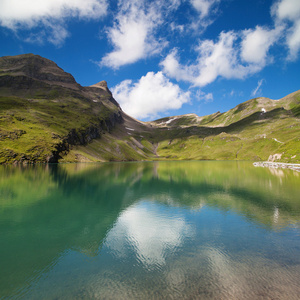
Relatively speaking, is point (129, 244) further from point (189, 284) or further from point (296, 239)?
point (296, 239)

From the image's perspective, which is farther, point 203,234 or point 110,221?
point 110,221

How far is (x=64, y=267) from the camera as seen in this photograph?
15.4m

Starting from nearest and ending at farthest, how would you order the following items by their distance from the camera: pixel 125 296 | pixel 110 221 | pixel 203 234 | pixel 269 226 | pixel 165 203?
pixel 125 296 → pixel 203 234 → pixel 269 226 → pixel 110 221 → pixel 165 203

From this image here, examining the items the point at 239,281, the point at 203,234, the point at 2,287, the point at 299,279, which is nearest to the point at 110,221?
the point at 203,234

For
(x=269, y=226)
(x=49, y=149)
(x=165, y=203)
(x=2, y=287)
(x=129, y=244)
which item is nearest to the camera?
(x=2, y=287)

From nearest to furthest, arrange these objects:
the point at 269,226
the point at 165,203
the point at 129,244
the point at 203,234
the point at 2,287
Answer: the point at 2,287 < the point at 129,244 < the point at 203,234 < the point at 269,226 < the point at 165,203

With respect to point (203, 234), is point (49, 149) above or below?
above

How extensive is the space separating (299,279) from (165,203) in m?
25.8

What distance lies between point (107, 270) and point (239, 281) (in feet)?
33.4

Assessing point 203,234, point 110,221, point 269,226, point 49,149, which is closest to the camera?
point 203,234

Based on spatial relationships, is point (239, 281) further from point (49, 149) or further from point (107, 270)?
point (49, 149)

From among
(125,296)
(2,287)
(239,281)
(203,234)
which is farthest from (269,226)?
(2,287)

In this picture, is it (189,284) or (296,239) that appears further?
(296,239)

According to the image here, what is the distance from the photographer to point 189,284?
42.4ft
